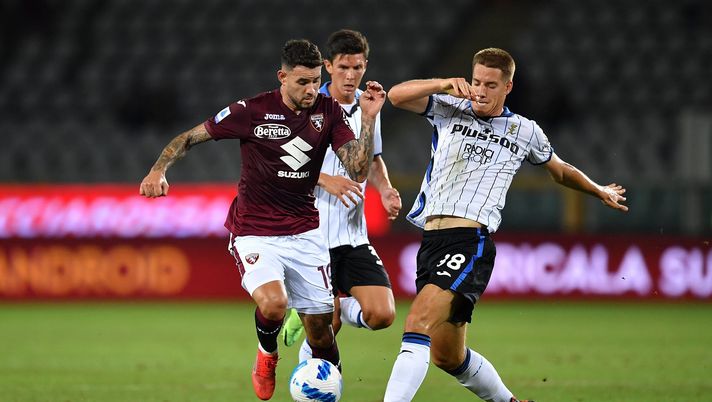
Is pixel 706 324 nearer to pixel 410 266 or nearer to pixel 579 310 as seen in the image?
pixel 579 310

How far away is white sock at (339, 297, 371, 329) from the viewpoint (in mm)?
7986

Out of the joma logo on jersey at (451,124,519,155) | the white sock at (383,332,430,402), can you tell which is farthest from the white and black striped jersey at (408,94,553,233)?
the white sock at (383,332,430,402)

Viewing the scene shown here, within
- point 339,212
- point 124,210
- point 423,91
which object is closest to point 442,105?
point 423,91

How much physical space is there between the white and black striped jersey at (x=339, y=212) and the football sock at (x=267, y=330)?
102cm

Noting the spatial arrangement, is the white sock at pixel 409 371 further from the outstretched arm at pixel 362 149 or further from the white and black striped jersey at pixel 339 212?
the white and black striped jersey at pixel 339 212

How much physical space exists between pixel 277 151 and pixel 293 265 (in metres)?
0.71

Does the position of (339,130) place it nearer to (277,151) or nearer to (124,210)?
(277,151)

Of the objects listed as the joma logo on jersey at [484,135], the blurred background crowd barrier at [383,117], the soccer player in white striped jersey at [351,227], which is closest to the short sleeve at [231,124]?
the soccer player in white striped jersey at [351,227]

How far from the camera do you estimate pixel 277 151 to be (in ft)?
23.0

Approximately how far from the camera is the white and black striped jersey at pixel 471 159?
6.64 m

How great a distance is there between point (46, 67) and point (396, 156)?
6.83 metres

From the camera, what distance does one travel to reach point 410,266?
52.2ft

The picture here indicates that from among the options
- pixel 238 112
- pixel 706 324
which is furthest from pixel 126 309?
pixel 238 112

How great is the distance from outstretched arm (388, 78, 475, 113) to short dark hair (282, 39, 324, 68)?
62 cm
